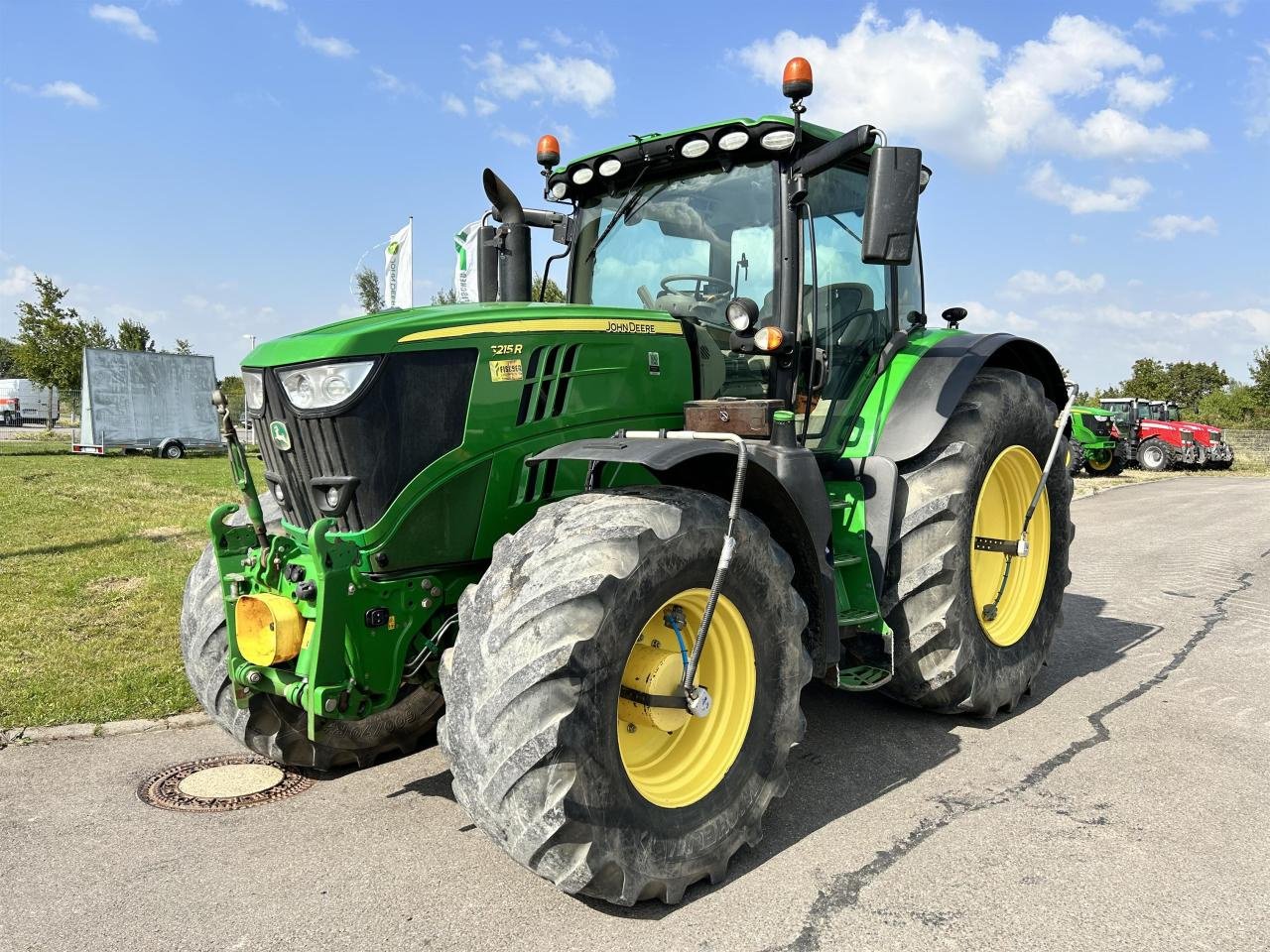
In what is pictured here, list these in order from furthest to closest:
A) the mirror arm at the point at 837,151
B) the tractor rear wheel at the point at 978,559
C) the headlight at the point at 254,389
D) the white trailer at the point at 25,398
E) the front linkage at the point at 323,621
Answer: the white trailer at the point at 25,398 < the tractor rear wheel at the point at 978,559 < the mirror arm at the point at 837,151 < the headlight at the point at 254,389 < the front linkage at the point at 323,621

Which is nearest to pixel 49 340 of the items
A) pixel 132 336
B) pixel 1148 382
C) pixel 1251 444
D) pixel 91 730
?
pixel 132 336

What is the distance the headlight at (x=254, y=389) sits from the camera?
3326mm

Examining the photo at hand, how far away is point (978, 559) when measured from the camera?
4805mm

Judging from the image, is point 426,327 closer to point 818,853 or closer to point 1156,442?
point 818,853

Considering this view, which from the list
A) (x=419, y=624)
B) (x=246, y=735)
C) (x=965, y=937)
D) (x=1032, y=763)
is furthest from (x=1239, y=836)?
(x=246, y=735)

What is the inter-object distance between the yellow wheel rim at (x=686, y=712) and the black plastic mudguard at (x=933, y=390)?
4.84 ft

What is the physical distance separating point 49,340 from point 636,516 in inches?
1359

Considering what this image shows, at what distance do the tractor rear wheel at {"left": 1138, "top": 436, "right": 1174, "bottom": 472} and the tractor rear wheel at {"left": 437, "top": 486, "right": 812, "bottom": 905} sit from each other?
26506mm

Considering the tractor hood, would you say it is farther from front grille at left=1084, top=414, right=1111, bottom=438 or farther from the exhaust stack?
front grille at left=1084, top=414, right=1111, bottom=438

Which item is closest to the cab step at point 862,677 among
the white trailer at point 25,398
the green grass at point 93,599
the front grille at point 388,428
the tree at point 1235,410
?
the front grille at point 388,428

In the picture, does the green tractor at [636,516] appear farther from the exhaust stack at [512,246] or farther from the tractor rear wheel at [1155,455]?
the tractor rear wheel at [1155,455]

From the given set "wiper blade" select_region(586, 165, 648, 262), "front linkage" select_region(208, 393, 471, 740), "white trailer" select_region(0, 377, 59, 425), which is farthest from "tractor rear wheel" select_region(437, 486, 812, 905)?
"white trailer" select_region(0, 377, 59, 425)

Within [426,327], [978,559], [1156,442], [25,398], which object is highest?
[25,398]

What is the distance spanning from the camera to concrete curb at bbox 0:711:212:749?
438cm
